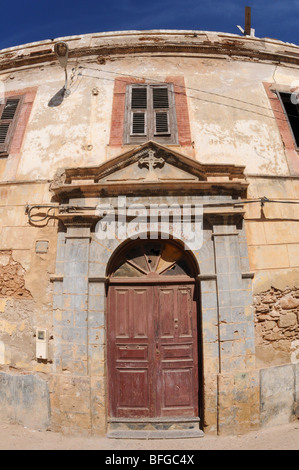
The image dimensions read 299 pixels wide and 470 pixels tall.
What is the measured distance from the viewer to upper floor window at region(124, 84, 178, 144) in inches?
263

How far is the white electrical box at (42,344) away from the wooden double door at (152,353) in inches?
43.1

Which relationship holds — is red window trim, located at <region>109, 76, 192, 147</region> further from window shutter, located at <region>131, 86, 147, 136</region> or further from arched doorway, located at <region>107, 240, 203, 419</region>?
arched doorway, located at <region>107, 240, 203, 419</region>

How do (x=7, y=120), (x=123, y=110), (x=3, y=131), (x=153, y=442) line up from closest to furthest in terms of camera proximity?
(x=153, y=442) < (x=123, y=110) < (x=3, y=131) < (x=7, y=120)

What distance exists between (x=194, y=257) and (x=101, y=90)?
4.52 metres

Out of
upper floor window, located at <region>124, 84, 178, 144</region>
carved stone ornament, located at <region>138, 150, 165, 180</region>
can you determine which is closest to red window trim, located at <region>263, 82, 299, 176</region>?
upper floor window, located at <region>124, 84, 178, 144</region>

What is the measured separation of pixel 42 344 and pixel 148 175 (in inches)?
142

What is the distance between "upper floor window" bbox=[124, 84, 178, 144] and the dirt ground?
5483 mm

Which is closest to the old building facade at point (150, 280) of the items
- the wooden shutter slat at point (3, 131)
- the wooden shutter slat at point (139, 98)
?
the wooden shutter slat at point (3, 131)

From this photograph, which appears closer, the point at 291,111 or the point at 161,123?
the point at 161,123

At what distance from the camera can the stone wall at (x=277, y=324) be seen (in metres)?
5.55

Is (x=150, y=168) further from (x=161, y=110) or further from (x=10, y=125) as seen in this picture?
(x=10, y=125)

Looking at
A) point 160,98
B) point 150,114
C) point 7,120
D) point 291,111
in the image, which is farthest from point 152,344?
point 291,111
